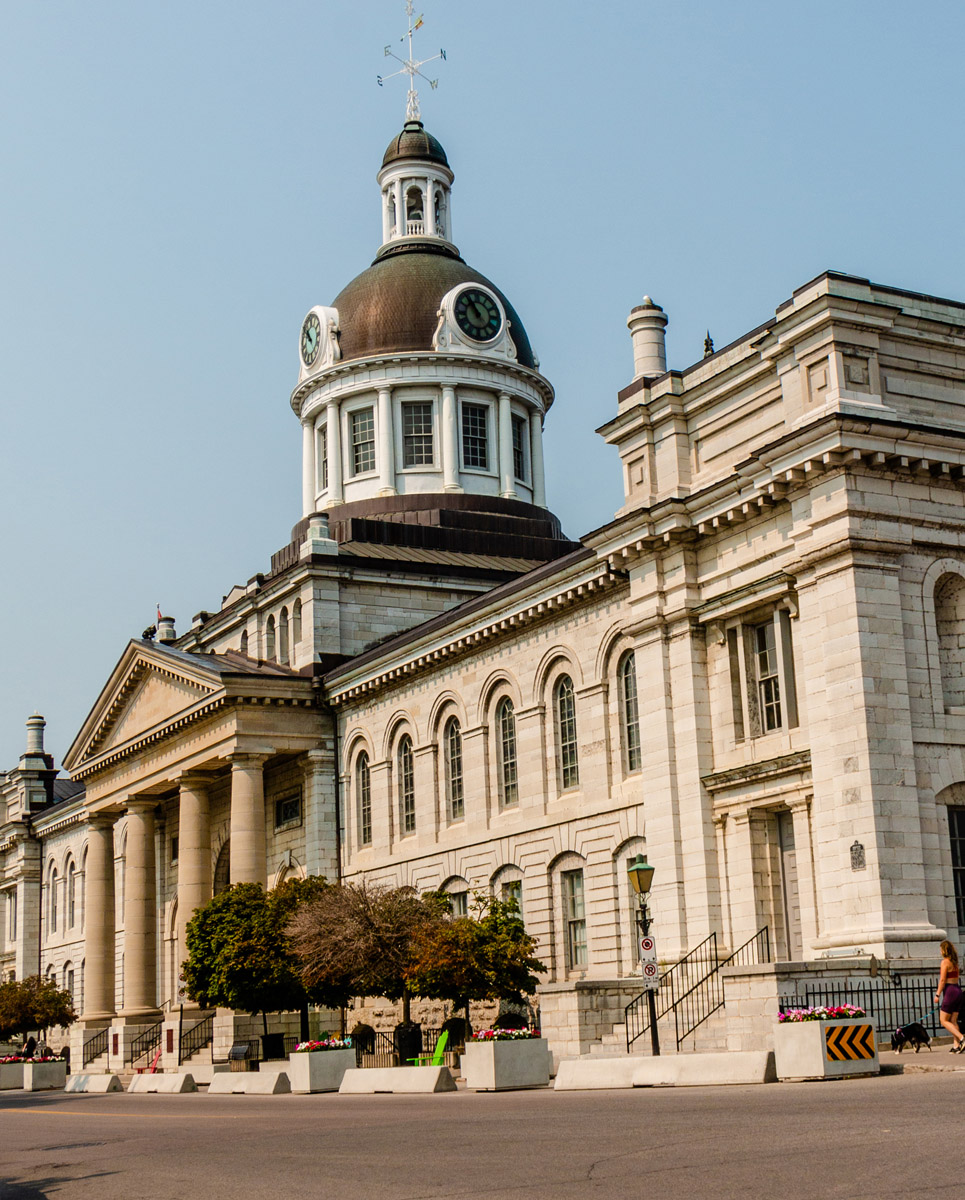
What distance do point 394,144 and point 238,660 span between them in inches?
943

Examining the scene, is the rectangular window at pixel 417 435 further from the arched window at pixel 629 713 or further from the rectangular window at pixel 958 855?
the rectangular window at pixel 958 855

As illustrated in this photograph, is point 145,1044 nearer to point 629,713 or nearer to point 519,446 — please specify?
point 519,446

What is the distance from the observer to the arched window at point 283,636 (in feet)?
177

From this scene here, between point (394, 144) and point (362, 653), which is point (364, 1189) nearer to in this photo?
point (362, 653)

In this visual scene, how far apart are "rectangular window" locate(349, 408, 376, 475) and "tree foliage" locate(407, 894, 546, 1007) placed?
2709 cm

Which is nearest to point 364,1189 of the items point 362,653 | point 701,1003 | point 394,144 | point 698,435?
point 701,1003

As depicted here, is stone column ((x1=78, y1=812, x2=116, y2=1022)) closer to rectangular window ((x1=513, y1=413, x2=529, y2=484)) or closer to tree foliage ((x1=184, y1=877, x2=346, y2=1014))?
tree foliage ((x1=184, y1=877, x2=346, y2=1014))

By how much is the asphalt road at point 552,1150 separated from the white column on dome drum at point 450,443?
37.3m

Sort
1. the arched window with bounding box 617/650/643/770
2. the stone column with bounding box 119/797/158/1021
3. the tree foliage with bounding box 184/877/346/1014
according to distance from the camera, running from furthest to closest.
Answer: the stone column with bounding box 119/797/158/1021 → the tree foliage with bounding box 184/877/346/1014 → the arched window with bounding box 617/650/643/770

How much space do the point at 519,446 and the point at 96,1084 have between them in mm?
28260

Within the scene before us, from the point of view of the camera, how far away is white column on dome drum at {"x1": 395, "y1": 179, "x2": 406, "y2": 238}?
6494 cm

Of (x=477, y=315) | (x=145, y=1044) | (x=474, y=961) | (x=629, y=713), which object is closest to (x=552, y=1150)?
(x=474, y=961)

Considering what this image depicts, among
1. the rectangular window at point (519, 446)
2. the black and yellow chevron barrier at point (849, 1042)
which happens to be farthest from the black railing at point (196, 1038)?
the black and yellow chevron barrier at point (849, 1042)

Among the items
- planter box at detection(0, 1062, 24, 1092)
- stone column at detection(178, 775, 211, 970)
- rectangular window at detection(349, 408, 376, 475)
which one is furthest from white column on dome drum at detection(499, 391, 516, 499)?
planter box at detection(0, 1062, 24, 1092)
